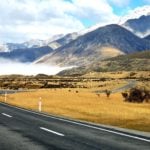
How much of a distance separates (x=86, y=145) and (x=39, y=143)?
159cm

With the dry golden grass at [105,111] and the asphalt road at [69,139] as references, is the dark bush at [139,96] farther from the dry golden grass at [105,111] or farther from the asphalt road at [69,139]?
the asphalt road at [69,139]

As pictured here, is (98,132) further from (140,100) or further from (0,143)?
(140,100)

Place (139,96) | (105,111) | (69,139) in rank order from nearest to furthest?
(69,139)
(105,111)
(139,96)

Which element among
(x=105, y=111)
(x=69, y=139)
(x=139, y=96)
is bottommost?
(x=105, y=111)

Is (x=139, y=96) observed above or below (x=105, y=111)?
above

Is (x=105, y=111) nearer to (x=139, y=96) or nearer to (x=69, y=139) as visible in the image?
(x=69, y=139)

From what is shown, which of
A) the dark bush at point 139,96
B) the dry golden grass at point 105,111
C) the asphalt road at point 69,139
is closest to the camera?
the asphalt road at point 69,139

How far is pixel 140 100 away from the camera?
56.7 metres

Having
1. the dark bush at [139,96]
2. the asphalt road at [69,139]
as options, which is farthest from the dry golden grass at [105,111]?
the dark bush at [139,96]

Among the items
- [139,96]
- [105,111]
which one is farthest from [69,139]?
[139,96]

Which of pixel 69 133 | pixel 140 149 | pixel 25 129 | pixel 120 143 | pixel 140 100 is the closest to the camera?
pixel 140 149

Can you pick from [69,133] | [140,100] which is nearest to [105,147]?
[69,133]

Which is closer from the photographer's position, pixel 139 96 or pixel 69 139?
pixel 69 139

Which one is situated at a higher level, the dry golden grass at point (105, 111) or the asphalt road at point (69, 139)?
the asphalt road at point (69, 139)
